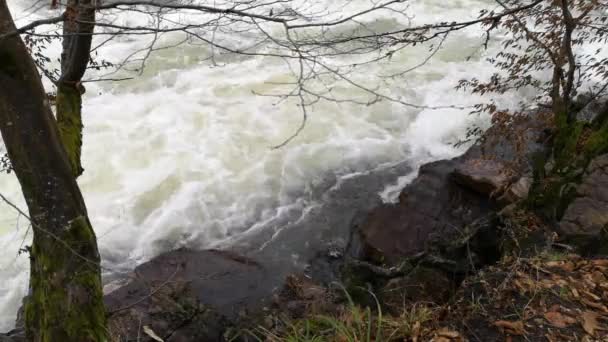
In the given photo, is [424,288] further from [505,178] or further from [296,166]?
[296,166]

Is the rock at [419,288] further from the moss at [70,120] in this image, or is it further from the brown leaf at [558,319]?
the moss at [70,120]

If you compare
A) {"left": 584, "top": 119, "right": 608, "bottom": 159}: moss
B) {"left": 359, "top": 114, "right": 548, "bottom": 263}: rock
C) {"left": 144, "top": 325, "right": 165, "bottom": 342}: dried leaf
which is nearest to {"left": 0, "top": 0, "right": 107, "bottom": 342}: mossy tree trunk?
{"left": 144, "top": 325, "right": 165, "bottom": 342}: dried leaf

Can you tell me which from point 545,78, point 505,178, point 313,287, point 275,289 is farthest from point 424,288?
point 545,78

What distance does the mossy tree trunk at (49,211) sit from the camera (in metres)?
2.76

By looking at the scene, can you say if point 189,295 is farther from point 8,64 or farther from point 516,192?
point 516,192

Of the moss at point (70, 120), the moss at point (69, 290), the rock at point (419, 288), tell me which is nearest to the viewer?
the moss at point (69, 290)

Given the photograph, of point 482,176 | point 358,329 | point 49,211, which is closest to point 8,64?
point 49,211

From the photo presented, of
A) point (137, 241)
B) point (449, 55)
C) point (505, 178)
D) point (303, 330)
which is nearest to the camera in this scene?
point (303, 330)

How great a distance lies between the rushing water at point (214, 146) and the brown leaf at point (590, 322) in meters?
4.57

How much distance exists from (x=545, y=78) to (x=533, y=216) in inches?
232

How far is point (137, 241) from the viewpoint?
22.1 feet

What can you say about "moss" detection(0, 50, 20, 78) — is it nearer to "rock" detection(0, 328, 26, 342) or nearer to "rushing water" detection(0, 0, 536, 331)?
"rock" detection(0, 328, 26, 342)

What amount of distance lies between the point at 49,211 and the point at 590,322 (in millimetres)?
3035

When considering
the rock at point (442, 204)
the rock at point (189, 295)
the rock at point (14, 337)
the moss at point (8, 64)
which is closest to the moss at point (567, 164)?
the rock at point (442, 204)
